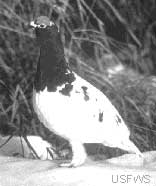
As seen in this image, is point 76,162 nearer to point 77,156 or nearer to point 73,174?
point 77,156

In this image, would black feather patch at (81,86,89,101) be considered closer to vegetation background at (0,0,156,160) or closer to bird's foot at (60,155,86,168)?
bird's foot at (60,155,86,168)

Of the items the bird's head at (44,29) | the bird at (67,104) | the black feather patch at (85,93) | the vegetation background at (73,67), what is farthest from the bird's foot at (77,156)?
the vegetation background at (73,67)

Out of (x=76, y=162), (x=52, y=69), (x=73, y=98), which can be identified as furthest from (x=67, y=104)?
(x=76, y=162)

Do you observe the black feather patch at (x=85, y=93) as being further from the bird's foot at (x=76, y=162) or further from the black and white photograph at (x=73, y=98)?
the bird's foot at (x=76, y=162)

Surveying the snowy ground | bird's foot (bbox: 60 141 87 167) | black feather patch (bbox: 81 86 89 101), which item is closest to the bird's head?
black feather patch (bbox: 81 86 89 101)

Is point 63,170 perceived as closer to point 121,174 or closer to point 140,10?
point 121,174

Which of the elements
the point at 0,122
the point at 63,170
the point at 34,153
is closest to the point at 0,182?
the point at 63,170
